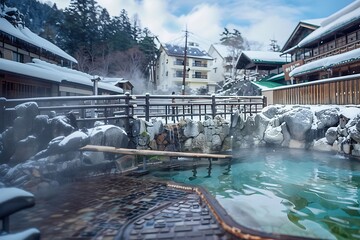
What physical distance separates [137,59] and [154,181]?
32.8 m

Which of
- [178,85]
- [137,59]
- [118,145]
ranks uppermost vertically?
[137,59]

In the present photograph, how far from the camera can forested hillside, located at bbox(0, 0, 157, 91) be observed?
94.9 ft

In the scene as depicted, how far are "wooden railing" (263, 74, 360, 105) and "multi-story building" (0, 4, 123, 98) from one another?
1125 centimetres

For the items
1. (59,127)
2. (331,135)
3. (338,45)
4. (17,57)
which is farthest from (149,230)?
(338,45)

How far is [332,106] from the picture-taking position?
10.6 metres

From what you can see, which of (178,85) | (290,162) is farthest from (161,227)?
(178,85)

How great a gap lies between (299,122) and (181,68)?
34.1 meters

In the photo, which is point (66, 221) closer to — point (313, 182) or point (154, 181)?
point (154, 181)

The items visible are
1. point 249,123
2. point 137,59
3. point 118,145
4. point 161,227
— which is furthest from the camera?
point 137,59

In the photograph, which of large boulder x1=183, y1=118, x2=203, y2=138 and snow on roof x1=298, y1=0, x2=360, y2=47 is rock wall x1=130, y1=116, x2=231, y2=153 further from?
snow on roof x1=298, y1=0, x2=360, y2=47

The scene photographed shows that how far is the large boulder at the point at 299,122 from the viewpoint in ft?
35.7

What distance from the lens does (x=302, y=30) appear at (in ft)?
83.1

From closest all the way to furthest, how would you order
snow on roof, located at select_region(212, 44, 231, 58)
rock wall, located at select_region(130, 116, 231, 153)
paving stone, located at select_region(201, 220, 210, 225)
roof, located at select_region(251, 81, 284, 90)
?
paving stone, located at select_region(201, 220, 210, 225)
rock wall, located at select_region(130, 116, 231, 153)
roof, located at select_region(251, 81, 284, 90)
snow on roof, located at select_region(212, 44, 231, 58)

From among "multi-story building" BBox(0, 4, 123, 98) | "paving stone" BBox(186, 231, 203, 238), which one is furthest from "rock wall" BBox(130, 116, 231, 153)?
"multi-story building" BBox(0, 4, 123, 98)
